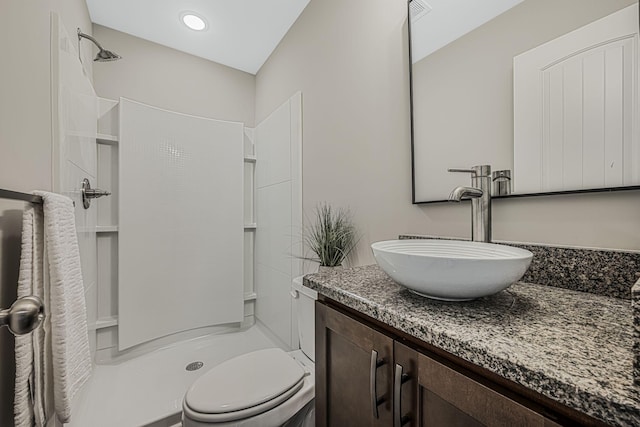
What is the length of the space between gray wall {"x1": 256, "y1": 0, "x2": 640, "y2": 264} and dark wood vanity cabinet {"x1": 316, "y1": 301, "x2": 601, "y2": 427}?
0.55 meters

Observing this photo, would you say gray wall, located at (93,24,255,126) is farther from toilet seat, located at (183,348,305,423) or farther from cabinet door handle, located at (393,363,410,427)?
cabinet door handle, located at (393,363,410,427)

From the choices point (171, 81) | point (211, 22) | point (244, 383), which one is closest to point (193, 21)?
point (211, 22)

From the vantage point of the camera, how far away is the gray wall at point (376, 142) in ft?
2.37

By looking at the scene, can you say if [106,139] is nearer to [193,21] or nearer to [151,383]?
[193,21]

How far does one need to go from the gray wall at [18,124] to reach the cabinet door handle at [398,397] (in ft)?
3.18

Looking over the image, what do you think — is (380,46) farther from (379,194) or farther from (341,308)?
(341,308)

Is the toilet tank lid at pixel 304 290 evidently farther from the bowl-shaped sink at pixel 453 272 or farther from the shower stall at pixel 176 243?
the bowl-shaped sink at pixel 453 272

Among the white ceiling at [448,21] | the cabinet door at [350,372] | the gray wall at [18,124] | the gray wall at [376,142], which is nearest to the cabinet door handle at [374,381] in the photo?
the cabinet door at [350,372]

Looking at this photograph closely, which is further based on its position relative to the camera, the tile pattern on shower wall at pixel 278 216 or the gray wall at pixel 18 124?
the tile pattern on shower wall at pixel 278 216

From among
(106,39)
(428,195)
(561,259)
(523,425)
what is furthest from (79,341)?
(106,39)

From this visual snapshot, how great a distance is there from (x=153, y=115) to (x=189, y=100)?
1.31 ft

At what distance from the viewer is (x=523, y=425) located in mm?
370

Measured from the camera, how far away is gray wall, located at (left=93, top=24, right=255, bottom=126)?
206cm

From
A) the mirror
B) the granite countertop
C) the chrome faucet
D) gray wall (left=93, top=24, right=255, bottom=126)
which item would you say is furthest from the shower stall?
the granite countertop
